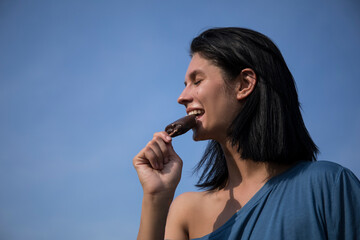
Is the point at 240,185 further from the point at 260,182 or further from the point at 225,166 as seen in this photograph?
the point at 225,166

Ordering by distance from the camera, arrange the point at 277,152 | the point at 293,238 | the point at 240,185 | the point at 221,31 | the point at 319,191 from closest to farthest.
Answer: the point at 293,238 < the point at 319,191 < the point at 277,152 < the point at 240,185 < the point at 221,31

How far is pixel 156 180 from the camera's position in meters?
2.46

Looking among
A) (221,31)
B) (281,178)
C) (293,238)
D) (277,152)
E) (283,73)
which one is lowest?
(293,238)

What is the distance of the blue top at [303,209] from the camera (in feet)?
7.21

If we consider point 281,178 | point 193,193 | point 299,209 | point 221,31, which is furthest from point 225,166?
point 221,31

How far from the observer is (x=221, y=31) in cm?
301

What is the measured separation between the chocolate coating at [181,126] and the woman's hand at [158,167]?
0.32 ft

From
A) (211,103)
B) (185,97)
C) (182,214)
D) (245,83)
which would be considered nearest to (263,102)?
(245,83)

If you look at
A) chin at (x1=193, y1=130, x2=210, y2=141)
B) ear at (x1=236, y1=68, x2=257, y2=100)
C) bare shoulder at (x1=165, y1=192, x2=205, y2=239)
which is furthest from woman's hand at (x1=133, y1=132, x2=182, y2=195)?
ear at (x1=236, y1=68, x2=257, y2=100)

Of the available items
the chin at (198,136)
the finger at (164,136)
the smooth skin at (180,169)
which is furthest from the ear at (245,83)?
the finger at (164,136)

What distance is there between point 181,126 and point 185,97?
33 cm

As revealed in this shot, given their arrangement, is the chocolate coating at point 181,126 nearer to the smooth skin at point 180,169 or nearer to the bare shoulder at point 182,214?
the smooth skin at point 180,169

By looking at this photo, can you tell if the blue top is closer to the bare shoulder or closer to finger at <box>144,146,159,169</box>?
the bare shoulder

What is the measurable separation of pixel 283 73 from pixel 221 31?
69 centimetres
